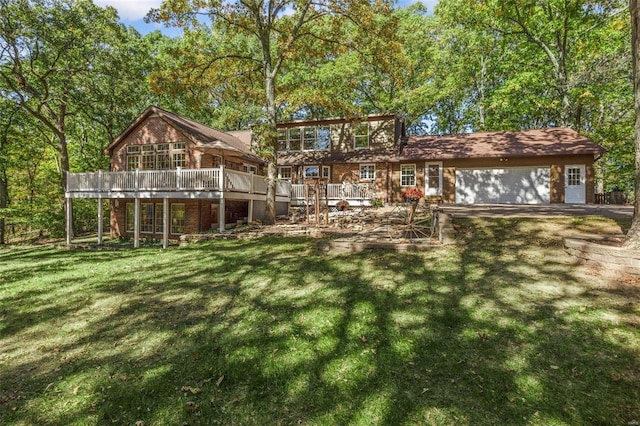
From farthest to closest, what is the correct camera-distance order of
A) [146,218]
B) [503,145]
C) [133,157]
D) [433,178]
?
[433,178], [503,145], [133,157], [146,218]

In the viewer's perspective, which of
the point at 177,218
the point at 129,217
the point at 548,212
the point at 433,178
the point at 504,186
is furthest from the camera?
the point at 433,178

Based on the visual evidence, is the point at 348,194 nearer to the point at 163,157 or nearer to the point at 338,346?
the point at 163,157

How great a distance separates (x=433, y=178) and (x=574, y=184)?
25.9 ft

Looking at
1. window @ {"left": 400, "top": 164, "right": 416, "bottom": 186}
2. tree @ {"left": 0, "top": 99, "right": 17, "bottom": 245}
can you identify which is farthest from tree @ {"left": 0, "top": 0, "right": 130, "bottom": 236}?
window @ {"left": 400, "top": 164, "right": 416, "bottom": 186}

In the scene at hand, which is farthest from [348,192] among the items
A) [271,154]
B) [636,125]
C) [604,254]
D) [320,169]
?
[604,254]

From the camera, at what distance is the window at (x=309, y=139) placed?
23.7m

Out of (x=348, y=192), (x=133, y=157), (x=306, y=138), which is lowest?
(x=348, y=192)

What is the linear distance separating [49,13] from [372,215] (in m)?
20.7

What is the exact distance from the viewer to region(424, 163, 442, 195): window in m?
21.2

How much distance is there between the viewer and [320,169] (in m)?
22.5

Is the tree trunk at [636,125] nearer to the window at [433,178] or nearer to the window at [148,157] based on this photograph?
the window at [433,178]

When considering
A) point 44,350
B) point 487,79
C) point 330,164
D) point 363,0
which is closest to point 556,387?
point 44,350

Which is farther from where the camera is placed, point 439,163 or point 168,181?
point 439,163

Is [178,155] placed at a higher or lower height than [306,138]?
lower
